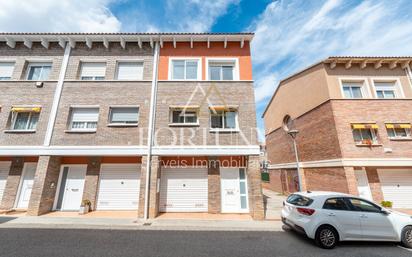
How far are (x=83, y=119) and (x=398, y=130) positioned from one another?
64.3 feet

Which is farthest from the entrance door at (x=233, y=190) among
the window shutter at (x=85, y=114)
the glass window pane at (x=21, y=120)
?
the glass window pane at (x=21, y=120)

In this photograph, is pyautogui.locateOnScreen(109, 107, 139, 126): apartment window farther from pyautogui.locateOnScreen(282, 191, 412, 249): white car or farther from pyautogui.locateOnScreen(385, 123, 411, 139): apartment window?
pyautogui.locateOnScreen(385, 123, 411, 139): apartment window

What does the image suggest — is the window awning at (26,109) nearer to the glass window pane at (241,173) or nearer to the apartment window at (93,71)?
the apartment window at (93,71)

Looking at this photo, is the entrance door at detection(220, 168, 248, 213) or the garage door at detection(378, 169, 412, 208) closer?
the entrance door at detection(220, 168, 248, 213)

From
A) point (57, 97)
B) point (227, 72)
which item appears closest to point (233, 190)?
Answer: point (227, 72)

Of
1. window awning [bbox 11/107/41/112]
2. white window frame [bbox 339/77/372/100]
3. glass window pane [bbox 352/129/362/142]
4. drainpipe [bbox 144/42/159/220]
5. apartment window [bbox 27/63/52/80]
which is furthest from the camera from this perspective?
white window frame [bbox 339/77/372/100]

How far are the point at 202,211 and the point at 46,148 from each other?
9071mm

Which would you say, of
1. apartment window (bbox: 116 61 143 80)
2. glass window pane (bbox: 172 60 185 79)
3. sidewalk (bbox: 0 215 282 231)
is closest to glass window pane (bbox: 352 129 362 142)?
sidewalk (bbox: 0 215 282 231)

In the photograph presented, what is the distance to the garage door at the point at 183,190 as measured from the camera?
9727mm

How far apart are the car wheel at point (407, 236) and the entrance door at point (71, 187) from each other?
1413 cm

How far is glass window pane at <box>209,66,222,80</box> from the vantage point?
11.0 meters

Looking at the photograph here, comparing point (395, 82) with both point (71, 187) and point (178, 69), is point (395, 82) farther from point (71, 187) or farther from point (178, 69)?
point (71, 187)

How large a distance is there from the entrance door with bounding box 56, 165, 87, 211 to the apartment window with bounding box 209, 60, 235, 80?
961 cm

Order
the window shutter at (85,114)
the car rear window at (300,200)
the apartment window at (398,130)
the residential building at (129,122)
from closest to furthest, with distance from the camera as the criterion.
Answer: the car rear window at (300,200) < the residential building at (129,122) < the window shutter at (85,114) < the apartment window at (398,130)
